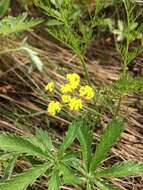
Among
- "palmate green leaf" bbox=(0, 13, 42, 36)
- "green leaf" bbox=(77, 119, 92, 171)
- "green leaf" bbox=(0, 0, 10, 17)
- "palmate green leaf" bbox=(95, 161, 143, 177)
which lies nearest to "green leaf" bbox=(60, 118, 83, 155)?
"green leaf" bbox=(77, 119, 92, 171)

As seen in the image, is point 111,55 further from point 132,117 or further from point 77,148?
point 77,148

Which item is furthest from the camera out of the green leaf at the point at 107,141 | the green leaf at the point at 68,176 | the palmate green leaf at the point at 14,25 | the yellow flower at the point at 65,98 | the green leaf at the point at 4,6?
the green leaf at the point at 4,6


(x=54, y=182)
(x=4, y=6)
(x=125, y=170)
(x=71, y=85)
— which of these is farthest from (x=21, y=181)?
(x=4, y=6)

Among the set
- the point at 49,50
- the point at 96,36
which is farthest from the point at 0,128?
the point at 96,36

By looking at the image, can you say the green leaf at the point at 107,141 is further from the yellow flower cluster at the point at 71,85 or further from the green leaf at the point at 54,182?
the yellow flower cluster at the point at 71,85

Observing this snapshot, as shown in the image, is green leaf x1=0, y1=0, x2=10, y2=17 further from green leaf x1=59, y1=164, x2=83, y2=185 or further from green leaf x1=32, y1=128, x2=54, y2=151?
green leaf x1=59, y1=164, x2=83, y2=185

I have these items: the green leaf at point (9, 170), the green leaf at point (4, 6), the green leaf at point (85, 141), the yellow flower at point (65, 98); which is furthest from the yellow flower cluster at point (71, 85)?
the green leaf at point (4, 6)
